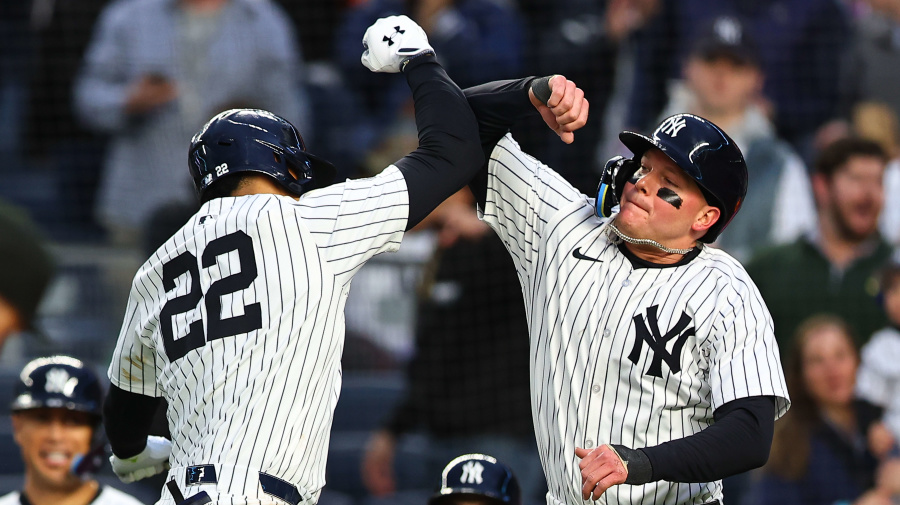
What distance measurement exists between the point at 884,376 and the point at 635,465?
3.75 meters

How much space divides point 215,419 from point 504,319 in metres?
3.52

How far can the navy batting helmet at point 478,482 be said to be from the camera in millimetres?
4121

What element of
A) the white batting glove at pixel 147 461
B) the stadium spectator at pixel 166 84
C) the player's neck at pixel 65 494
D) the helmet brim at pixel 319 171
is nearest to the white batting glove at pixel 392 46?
the helmet brim at pixel 319 171

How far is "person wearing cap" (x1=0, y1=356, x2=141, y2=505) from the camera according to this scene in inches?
170

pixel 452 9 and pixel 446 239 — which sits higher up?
pixel 452 9

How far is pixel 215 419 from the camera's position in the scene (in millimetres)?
2879

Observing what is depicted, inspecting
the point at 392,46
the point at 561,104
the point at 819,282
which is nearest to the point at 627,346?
the point at 561,104

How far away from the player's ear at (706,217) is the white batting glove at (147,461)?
149 cm

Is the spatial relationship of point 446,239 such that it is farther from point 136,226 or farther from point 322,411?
point 322,411

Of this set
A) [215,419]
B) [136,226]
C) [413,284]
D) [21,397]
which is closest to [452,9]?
[413,284]

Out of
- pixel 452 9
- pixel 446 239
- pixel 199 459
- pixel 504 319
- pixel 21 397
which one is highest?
pixel 452 9

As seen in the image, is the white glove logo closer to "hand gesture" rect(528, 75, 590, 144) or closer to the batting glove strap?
"hand gesture" rect(528, 75, 590, 144)

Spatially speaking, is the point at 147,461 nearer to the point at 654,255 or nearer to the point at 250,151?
the point at 250,151

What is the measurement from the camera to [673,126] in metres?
3.10
